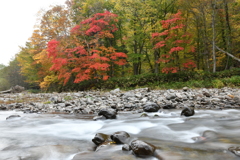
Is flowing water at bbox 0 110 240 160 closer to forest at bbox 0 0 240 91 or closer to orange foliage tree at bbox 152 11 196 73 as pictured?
forest at bbox 0 0 240 91

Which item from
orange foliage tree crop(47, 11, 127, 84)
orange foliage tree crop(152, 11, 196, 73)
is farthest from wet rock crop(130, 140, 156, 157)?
orange foliage tree crop(47, 11, 127, 84)

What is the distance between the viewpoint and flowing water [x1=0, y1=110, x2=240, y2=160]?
7.11ft

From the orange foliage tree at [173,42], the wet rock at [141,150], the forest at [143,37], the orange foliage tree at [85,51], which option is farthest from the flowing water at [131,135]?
the orange foliage tree at [85,51]

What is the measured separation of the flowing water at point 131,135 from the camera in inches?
85.3

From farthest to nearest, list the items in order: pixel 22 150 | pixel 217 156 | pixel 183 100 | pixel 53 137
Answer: pixel 183 100 < pixel 53 137 < pixel 22 150 < pixel 217 156

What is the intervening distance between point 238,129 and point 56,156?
10.8ft

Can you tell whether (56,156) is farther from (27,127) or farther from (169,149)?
(27,127)

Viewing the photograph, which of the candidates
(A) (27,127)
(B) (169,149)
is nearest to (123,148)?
(B) (169,149)

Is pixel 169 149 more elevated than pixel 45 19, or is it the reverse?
pixel 45 19

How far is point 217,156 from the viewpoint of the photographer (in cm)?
202

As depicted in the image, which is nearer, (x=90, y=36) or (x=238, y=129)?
(x=238, y=129)

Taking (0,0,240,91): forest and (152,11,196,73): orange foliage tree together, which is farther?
(0,0,240,91): forest

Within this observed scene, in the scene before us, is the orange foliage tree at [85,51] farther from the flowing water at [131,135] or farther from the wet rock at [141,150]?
the wet rock at [141,150]

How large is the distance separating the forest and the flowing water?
761cm
